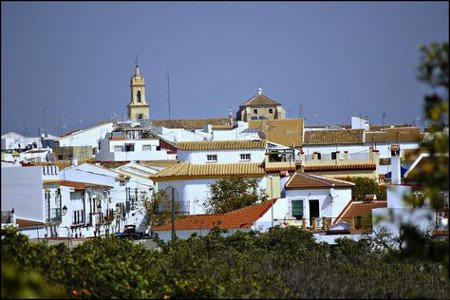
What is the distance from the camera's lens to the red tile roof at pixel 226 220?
49.8 metres

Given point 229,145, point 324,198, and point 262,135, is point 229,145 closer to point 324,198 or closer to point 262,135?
point 324,198

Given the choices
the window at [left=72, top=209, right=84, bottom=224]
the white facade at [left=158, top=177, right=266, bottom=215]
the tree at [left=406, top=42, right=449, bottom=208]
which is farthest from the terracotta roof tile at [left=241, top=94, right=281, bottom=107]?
the tree at [left=406, top=42, right=449, bottom=208]

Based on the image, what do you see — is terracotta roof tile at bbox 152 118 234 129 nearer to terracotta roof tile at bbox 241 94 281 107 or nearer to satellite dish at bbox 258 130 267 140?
terracotta roof tile at bbox 241 94 281 107

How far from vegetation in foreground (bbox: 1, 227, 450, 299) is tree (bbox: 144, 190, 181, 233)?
21.5 m

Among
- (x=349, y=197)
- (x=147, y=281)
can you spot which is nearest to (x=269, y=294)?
(x=147, y=281)

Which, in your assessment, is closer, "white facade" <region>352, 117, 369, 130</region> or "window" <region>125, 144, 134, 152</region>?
"window" <region>125, 144, 134, 152</region>

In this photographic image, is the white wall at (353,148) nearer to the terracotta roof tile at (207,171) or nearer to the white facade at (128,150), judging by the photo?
the white facade at (128,150)

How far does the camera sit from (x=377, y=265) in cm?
3869

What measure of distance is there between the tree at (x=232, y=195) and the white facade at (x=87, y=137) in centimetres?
4503

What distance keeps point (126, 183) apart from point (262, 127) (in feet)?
133

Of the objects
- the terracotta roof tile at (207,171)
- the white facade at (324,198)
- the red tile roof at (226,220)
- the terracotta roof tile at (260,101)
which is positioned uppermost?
the terracotta roof tile at (260,101)

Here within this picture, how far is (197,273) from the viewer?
25.8 m

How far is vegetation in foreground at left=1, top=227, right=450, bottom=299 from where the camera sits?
2180 cm

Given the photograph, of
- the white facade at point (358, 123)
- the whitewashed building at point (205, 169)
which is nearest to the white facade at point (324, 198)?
the whitewashed building at point (205, 169)
